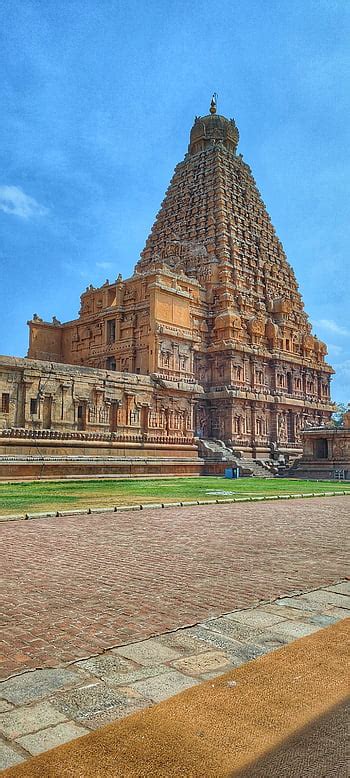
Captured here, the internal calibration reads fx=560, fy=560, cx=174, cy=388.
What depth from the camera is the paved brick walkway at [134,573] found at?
521cm

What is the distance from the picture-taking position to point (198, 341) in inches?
2010

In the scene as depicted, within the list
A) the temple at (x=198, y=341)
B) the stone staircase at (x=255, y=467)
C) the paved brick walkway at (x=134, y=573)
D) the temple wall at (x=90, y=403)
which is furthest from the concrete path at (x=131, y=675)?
the stone staircase at (x=255, y=467)

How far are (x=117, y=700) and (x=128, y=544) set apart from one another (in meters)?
6.24

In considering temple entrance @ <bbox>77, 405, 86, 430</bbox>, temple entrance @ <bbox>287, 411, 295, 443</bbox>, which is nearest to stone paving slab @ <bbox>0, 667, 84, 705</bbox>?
temple entrance @ <bbox>77, 405, 86, 430</bbox>

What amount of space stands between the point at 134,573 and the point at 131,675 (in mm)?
3407

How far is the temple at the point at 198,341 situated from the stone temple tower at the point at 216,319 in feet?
0.43

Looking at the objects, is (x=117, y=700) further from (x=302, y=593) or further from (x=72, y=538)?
(x=72, y=538)

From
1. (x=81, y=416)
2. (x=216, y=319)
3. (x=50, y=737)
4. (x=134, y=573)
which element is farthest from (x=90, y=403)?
Result: (x=50, y=737)

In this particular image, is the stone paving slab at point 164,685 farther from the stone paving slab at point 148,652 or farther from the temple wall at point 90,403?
the temple wall at point 90,403

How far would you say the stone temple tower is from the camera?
151 feet

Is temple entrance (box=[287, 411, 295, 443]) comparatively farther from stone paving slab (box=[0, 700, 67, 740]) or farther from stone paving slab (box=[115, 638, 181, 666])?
stone paving slab (box=[0, 700, 67, 740])

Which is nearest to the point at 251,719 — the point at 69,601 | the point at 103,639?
the point at 103,639

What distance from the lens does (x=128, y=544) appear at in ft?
32.9

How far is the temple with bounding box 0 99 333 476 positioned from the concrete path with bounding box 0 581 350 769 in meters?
28.4
